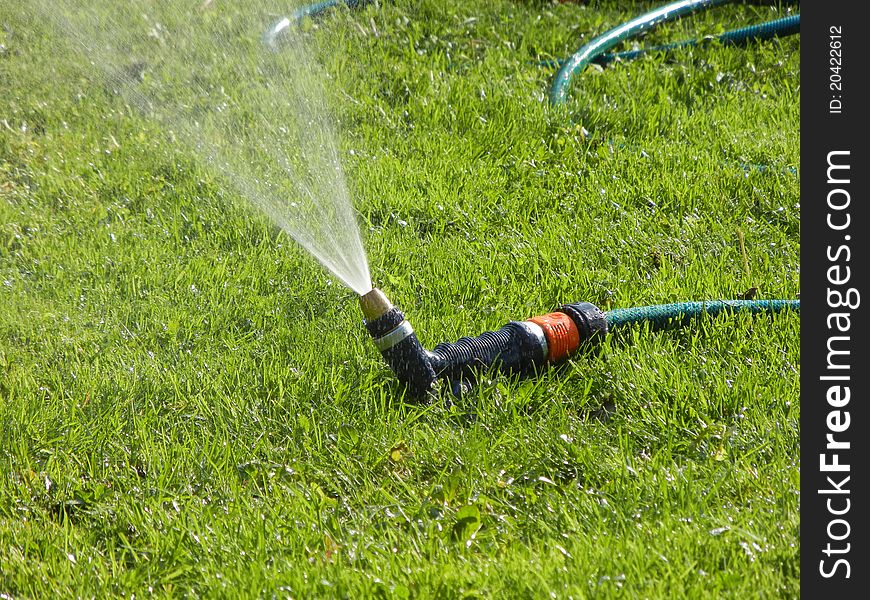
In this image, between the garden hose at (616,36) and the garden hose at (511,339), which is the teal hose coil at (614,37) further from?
the garden hose at (511,339)

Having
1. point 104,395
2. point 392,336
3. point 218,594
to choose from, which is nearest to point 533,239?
point 392,336

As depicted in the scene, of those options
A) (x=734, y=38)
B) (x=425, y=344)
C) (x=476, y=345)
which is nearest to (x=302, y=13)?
(x=734, y=38)

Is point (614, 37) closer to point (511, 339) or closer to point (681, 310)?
point (681, 310)

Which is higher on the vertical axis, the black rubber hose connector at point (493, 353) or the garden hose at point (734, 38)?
the garden hose at point (734, 38)

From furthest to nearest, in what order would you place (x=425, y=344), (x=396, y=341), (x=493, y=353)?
1. (x=425, y=344)
2. (x=493, y=353)
3. (x=396, y=341)

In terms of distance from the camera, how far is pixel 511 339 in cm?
273

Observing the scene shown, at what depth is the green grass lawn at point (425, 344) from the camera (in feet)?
6.87

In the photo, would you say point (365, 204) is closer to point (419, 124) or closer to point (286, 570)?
point (419, 124)

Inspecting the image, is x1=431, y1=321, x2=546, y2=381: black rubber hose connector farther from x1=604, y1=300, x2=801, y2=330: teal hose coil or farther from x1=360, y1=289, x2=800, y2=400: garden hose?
x1=604, y1=300, x2=801, y2=330: teal hose coil

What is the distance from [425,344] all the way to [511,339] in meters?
0.32
